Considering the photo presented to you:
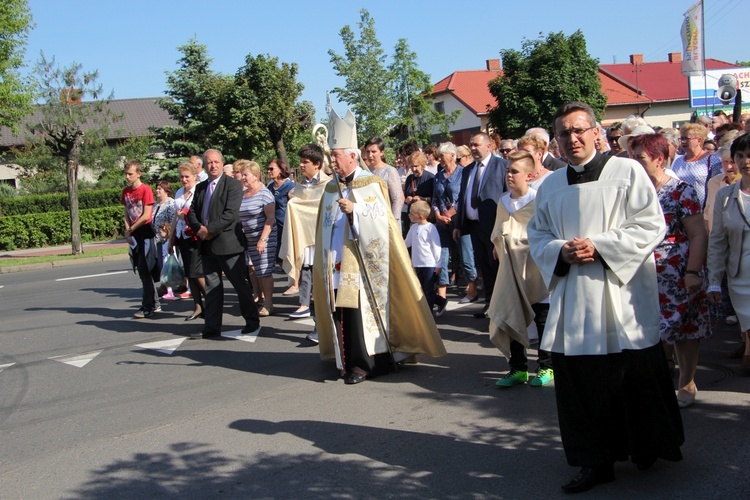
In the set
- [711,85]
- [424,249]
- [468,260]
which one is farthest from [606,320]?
[711,85]

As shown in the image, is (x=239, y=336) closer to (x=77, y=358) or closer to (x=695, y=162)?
(x=77, y=358)

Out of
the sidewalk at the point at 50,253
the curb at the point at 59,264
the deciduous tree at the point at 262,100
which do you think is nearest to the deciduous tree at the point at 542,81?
the deciduous tree at the point at 262,100

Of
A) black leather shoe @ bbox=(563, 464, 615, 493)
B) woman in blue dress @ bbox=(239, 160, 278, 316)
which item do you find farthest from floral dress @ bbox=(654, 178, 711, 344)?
woman in blue dress @ bbox=(239, 160, 278, 316)

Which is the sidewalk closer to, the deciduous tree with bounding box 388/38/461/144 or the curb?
the curb

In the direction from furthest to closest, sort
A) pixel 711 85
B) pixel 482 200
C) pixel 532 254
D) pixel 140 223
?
pixel 711 85 < pixel 140 223 < pixel 482 200 < pixel 532 254

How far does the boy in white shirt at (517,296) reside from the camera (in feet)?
19.3

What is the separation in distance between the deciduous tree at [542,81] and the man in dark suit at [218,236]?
100 ft

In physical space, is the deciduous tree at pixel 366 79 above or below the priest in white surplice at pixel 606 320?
above

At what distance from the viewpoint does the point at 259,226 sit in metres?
9.72

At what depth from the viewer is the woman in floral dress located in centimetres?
499

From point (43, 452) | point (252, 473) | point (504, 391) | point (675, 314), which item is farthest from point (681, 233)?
point (43, 452)

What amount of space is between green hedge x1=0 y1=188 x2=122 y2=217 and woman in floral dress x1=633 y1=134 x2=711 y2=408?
28871 mm

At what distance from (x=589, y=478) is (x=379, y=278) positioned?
2994 millimetres

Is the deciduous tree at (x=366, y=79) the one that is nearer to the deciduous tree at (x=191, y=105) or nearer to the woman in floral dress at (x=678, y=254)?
the deciduous tree at (x=191, y=105)
